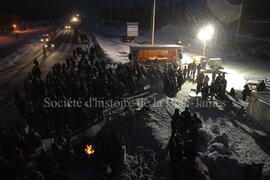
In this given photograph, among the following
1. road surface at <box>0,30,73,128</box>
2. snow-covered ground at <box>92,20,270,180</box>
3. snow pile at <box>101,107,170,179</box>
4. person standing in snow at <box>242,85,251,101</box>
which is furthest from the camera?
person standing in snow at <box>242,85,251,101</box>

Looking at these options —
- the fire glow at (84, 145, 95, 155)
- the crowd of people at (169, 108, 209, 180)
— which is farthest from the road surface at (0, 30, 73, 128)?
the crowd of people at (169, 108, 209, 180)

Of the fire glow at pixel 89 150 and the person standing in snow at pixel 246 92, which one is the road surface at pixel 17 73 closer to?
the fire glow at pixel 89 150

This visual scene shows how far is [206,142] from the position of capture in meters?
10.1

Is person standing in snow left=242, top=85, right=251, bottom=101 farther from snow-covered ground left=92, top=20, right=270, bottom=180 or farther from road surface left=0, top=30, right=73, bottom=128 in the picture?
road surface left=0, top=30, right=73, bottom=128

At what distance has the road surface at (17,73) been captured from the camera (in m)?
12.6

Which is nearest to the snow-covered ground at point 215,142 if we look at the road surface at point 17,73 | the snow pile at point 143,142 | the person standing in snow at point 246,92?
the snow pile at point 143,142

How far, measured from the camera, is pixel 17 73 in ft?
68.9

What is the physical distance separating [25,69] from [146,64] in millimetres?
Result: 11450

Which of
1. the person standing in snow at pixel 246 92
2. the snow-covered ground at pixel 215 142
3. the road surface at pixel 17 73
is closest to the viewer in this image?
the snow-covered ground at pixel 215 142

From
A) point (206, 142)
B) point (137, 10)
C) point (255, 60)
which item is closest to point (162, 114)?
point (206, 142)

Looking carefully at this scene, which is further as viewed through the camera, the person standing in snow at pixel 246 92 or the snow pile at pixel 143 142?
the person standing in snow at pixel 246 92

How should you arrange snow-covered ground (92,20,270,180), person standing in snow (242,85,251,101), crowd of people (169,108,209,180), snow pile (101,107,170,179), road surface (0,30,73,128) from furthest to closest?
person standing in snow (242,85,251,101), road surface (0,30,73,128), snow-covered ground (92,20,270,180), snow pile (101,107,170,179), crowd of people (169,108,209,180)

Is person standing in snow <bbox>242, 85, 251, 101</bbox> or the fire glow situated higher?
person standing in snow <bbox>242, 85, 251, 101</bbox>

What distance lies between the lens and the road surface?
12.6m
